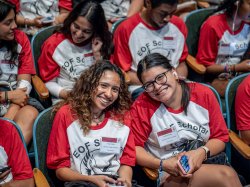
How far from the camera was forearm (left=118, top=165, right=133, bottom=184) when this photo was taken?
8.01 ft

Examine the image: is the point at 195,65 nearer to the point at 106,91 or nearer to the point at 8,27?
the point at 106,91

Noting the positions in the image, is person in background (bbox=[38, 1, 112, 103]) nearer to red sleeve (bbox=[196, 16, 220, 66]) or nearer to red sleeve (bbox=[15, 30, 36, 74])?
red sleeve (bbox=[15, 30, 36, 74])

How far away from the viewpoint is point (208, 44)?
3.42 meters

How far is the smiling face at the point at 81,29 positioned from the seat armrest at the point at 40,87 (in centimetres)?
34

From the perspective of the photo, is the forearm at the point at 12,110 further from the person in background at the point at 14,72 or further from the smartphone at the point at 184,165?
the smartphone at the point at 184,165

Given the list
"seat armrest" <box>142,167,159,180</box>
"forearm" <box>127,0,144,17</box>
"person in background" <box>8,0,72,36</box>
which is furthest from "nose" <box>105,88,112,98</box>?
"forearm" <box>127,0,144,17</box>

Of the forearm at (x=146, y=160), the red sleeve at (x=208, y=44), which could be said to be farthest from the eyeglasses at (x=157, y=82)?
→ the red sleeve at (x=208, y=44)

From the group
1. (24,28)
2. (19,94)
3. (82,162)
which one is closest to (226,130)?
(82,162)

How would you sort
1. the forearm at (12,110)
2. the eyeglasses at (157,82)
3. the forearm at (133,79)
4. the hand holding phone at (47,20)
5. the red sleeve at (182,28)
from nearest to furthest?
1. the eyeglasses at (157,82)
2. the forearm at (12,110)
3. the forearm at (133,79)
4. the red sleeve at (182,28)
5. the hand holding phone at (47,20)

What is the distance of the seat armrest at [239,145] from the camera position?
262 cm

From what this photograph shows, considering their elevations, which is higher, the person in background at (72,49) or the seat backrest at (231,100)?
the person in background at (72,49)

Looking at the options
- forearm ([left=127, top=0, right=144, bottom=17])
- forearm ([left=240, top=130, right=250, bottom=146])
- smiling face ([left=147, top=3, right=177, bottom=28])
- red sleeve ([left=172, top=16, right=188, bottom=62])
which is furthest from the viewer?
forearm ([left=127, top=0, right=144, bottom=17])

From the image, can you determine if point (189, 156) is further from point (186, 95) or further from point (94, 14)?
point (94, 14)

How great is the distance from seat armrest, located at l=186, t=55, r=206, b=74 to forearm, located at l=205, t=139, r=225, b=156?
2.74 ft
